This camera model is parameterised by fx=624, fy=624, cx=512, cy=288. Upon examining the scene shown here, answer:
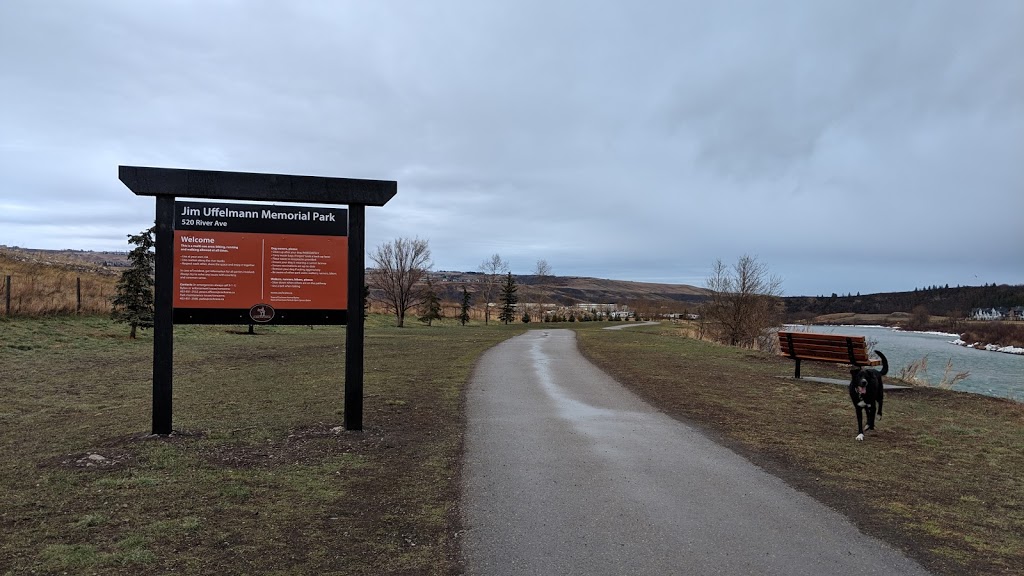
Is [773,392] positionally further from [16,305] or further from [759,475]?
[16,305]

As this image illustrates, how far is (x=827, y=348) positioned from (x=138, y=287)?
2209cm

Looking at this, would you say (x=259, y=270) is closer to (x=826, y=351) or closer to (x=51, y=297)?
(x=826, y=351)

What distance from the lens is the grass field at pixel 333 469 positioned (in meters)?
3.72

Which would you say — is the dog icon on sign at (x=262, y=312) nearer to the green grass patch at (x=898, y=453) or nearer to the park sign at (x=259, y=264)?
the park sign at (x=259, y=264)

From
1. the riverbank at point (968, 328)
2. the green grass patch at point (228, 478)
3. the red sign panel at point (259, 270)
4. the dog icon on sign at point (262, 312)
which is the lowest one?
the riverbank at point (968, 328)

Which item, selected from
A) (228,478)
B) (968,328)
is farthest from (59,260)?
(968,328)

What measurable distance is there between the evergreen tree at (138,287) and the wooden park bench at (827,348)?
2049cm

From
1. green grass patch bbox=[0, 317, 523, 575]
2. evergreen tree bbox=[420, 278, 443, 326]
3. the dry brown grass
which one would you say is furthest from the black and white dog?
evergreen tree bbox=[420, 278, 443, 326]

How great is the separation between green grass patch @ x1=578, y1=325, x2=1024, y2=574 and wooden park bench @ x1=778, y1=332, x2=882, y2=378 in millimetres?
574

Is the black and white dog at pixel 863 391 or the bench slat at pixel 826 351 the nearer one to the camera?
the black and white dog at pixel 863 391

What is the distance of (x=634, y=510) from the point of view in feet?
15.1

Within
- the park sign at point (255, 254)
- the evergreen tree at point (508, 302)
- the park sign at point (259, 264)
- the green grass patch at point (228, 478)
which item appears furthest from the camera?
the evergreen tree at point (508, 302)

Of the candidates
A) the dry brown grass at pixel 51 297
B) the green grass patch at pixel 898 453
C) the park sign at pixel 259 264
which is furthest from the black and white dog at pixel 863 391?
the dry brown grass at pixel 51 297

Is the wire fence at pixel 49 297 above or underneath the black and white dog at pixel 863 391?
above
